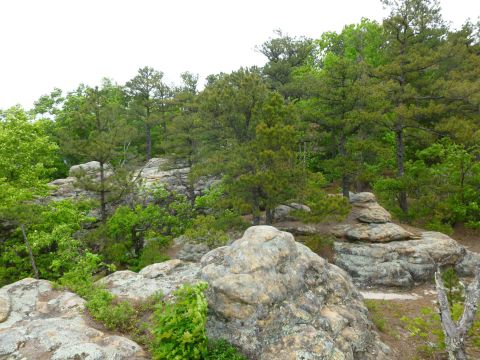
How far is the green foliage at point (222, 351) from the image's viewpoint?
6270mm

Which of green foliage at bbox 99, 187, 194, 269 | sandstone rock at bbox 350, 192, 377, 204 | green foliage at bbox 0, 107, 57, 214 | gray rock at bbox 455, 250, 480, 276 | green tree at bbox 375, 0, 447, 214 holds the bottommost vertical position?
gray rock at bbox 455, 250, 480, 276

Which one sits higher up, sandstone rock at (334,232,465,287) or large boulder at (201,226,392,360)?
large boulder at (201,226,392,360)

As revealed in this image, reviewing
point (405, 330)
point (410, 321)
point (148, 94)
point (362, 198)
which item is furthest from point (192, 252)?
point (148, 94)

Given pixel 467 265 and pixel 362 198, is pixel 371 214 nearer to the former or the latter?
pixel 362 198

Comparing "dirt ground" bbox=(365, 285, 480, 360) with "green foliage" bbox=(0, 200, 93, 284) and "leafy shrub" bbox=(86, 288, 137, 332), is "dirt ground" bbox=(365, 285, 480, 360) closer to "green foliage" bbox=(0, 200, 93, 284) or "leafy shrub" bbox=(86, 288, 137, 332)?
"leafy shrub" bbox=(86, 288, 137, 332)

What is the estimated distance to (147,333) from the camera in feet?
24.5

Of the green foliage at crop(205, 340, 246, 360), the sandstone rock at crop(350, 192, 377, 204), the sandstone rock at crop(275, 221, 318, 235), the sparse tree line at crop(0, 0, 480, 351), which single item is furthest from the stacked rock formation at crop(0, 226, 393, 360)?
the sandstone rock at crop(350, 192, 377, 204)

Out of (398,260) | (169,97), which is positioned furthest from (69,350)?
(169,97)

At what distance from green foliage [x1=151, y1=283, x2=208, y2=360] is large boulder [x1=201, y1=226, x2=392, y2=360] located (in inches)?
39.9

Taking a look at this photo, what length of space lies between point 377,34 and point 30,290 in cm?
3946

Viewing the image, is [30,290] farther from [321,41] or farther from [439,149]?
[321,41]

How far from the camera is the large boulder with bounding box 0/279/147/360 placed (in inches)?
246

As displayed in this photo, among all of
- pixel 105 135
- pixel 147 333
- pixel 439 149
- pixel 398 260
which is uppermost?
pixel 105 135

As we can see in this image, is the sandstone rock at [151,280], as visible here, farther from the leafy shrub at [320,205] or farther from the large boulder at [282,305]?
the leafy shrub at [320,205]
